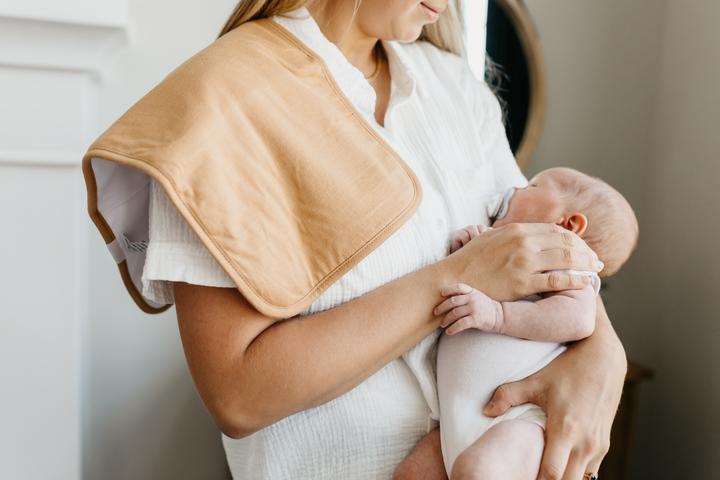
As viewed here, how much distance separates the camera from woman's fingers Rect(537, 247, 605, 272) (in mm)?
1142

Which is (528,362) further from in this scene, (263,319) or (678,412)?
(678,412)

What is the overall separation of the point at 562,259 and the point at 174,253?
566mm

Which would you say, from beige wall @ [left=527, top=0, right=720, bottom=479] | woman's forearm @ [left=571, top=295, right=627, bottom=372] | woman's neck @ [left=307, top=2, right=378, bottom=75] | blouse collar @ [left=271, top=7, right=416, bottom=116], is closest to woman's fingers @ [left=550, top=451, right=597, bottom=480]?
woman's forearm @ [left=571, top=295, right=627, bottom=372]

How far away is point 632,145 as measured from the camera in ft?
7.55

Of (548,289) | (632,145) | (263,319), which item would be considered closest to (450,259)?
(548,289)

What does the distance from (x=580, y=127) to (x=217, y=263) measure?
156 centimetres

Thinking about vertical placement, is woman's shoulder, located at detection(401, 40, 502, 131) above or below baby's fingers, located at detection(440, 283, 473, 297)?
above

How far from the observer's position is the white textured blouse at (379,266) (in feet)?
3.38

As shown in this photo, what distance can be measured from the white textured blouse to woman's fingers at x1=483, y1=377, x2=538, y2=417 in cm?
10

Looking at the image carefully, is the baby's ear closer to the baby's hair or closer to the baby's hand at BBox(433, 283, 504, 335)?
the baby's hair

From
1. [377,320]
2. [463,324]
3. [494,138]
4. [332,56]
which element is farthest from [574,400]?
[332,56]

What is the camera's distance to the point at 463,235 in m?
1.25

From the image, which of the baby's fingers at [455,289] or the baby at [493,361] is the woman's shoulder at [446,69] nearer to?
the baby at [493,361]

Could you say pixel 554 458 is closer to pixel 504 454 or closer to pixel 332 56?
pixel 504 454
